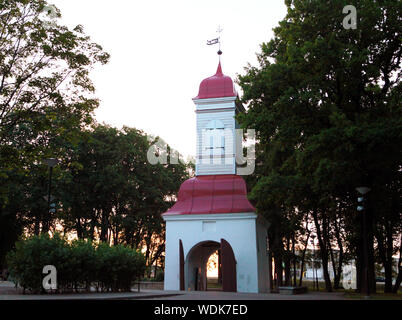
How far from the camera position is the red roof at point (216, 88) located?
105ft

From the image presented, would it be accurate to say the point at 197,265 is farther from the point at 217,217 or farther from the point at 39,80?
the point at 39,80

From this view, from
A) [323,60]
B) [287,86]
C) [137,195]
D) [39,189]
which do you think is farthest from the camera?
[137,195]

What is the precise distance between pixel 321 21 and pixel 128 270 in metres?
14.8

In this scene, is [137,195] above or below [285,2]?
below

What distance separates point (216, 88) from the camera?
3234cm

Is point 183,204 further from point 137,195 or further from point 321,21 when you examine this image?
point 321,21

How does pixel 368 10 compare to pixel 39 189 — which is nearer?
pixel 368 10

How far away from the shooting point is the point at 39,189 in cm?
3681

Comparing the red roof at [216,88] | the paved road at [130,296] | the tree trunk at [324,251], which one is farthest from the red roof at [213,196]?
the paved road at [130,296]

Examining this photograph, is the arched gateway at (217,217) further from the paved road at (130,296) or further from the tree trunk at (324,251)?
the paved road at (130,296)

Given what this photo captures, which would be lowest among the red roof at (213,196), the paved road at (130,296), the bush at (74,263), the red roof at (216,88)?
the paved road at (130,296)

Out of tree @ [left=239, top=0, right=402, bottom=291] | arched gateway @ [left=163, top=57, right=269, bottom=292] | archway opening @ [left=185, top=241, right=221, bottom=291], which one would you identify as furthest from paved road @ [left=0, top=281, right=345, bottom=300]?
archway opening @ [left=185, top=241, right=221, bottom=291]

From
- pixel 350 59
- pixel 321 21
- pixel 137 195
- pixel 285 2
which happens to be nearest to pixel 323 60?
pixel 350 59

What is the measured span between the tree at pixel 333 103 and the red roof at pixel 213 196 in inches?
159
